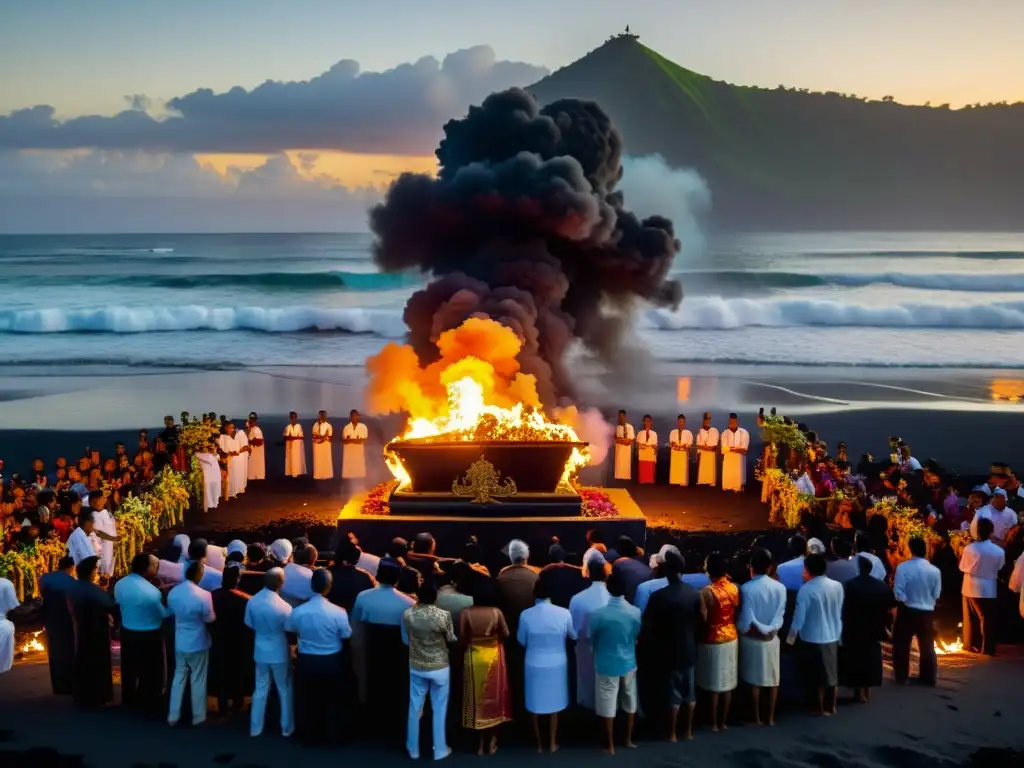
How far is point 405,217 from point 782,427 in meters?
8.58

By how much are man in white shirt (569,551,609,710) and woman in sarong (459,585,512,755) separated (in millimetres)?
653

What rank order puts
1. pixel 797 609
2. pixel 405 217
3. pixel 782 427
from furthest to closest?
pixel 405 217 < pixel 782 427 < pixel 797 609

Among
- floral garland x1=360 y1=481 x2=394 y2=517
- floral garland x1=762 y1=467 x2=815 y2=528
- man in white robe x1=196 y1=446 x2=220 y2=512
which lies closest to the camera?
floral garland x1=360 y1=481 x2=394 y2=517

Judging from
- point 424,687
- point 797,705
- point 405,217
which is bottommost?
point 797,705

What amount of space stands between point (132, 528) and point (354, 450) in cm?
555

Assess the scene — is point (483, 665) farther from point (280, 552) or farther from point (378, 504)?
point (378, 504)

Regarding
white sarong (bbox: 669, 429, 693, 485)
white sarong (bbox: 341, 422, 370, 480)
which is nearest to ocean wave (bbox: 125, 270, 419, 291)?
white sarong (bbox: 341, 422, 370, 480)

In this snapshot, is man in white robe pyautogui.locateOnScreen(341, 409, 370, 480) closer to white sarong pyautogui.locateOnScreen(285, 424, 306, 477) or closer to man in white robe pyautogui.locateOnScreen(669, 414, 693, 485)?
white sarong pyautogui.locateOnScreen(285, 424, 306, 477)

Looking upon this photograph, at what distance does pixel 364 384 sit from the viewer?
32219 mm

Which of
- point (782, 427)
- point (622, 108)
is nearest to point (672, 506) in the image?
point (782, 427)

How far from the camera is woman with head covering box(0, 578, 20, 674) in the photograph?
9.99m

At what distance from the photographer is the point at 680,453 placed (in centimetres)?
1908

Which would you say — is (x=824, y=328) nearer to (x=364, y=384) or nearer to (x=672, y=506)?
(x=364, y=384)

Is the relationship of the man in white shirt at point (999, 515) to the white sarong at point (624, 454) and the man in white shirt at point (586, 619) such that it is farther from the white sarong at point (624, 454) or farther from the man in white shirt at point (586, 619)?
the white sarong at point (624, 454)
